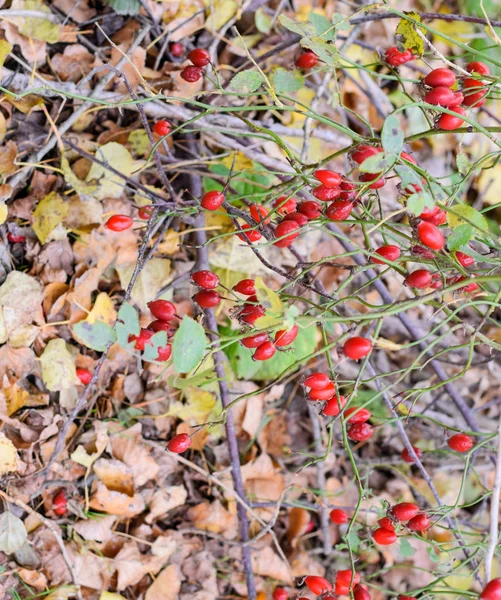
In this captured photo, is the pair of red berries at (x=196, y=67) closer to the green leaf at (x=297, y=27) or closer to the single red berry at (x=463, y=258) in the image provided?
the green leaf at (x=297, y=27)

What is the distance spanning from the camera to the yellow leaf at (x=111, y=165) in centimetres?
123

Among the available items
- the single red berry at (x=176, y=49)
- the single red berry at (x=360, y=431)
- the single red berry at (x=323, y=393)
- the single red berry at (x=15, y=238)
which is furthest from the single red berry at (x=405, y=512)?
the single red berry at (x=176, y=49)

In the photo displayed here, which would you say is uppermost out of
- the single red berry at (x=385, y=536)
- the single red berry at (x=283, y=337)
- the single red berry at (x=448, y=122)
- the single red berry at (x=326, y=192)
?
the single red berry at (x=448, y=122)

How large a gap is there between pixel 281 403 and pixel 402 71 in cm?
105

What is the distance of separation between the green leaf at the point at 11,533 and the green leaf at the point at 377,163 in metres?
0.90

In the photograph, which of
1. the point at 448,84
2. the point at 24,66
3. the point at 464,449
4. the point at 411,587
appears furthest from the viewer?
the point at 411,587

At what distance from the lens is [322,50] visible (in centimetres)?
88

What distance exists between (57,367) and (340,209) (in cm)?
69

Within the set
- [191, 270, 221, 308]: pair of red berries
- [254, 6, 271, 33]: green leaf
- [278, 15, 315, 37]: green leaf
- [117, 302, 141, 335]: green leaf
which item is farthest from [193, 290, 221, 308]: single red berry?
[254, 6, 271, 33]: green leaf

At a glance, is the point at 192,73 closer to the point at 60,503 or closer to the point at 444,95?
the point at 444,95

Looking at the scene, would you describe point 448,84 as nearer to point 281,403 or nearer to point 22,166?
point 22,166

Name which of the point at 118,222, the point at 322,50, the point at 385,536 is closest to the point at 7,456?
the point at 118,222

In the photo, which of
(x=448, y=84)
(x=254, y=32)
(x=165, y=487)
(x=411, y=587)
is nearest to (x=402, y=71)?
(x=254, y=32)

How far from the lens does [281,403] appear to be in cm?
154
